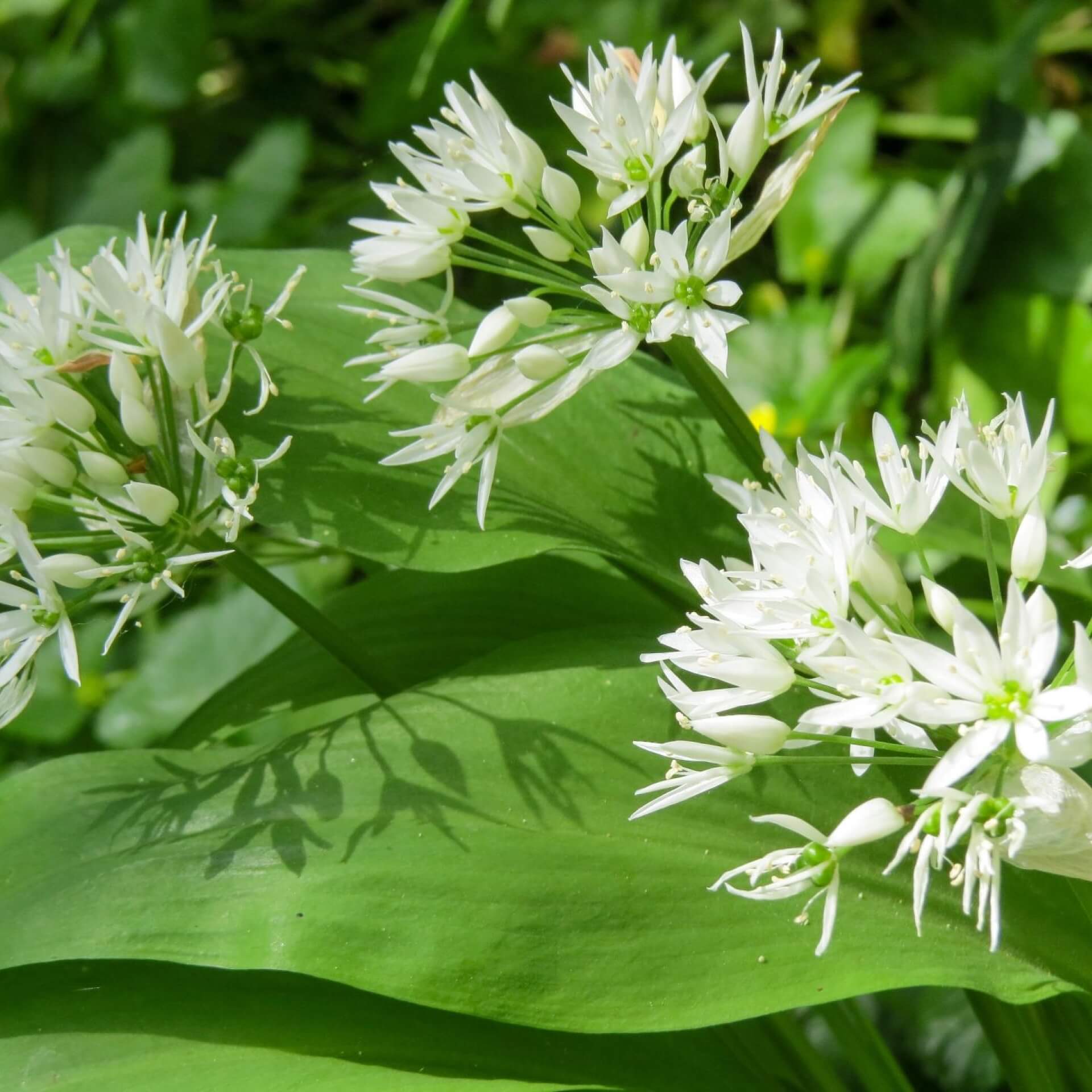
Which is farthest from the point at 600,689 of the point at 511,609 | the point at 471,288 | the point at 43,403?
the point at 471,288

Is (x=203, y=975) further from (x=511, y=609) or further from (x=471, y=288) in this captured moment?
(x=471, y=288)

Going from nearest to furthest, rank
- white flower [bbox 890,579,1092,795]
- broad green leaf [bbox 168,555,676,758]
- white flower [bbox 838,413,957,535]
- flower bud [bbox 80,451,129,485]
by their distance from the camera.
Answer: white flower [bbox 890,579,1092,795] → white flower [bbox 838,413,957,535] → flower bud [bbox 80,451,129,485] → broad green leaf [bbox 168,555,676,758]

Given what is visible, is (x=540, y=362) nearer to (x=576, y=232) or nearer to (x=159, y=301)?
(x=576, y=232)

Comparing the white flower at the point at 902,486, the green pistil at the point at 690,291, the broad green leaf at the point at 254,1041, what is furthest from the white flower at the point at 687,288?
the broad green leaf at the point at 254,1041

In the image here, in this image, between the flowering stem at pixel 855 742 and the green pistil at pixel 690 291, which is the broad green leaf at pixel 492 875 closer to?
the flowering stem at pixel 855 742

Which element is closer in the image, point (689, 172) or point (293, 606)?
point (689, 172)

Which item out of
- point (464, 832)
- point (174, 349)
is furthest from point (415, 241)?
point (464, 832)

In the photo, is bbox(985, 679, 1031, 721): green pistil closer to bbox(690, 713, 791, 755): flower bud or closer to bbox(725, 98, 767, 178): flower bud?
bbox(690, 713, 791, 755): flower bud

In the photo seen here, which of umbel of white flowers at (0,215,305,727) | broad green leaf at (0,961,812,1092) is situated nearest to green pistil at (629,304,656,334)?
umbel of white flowers at (0,215,305,727)
